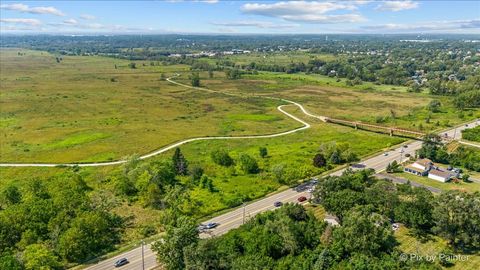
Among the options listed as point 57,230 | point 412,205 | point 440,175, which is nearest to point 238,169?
point 412,205

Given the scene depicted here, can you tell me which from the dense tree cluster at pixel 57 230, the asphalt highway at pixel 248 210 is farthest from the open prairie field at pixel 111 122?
the asphalt highway at pixel 248 210

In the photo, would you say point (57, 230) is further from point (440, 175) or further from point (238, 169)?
point (440, 175)

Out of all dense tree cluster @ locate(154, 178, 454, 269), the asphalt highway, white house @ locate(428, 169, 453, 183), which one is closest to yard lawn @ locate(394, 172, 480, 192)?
white house @ locate(428, 169, 453, 183)

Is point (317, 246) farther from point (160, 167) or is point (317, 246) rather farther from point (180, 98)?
point (180, 98)

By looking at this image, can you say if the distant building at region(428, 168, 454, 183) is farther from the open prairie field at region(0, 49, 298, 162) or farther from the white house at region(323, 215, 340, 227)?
the open prairie field at region(0, 49, 298, 162)

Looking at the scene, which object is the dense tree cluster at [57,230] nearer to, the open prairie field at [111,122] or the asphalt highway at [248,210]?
the asphalt highway at [248,210]

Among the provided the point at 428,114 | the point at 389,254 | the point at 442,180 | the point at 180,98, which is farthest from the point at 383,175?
the point at 180,98
